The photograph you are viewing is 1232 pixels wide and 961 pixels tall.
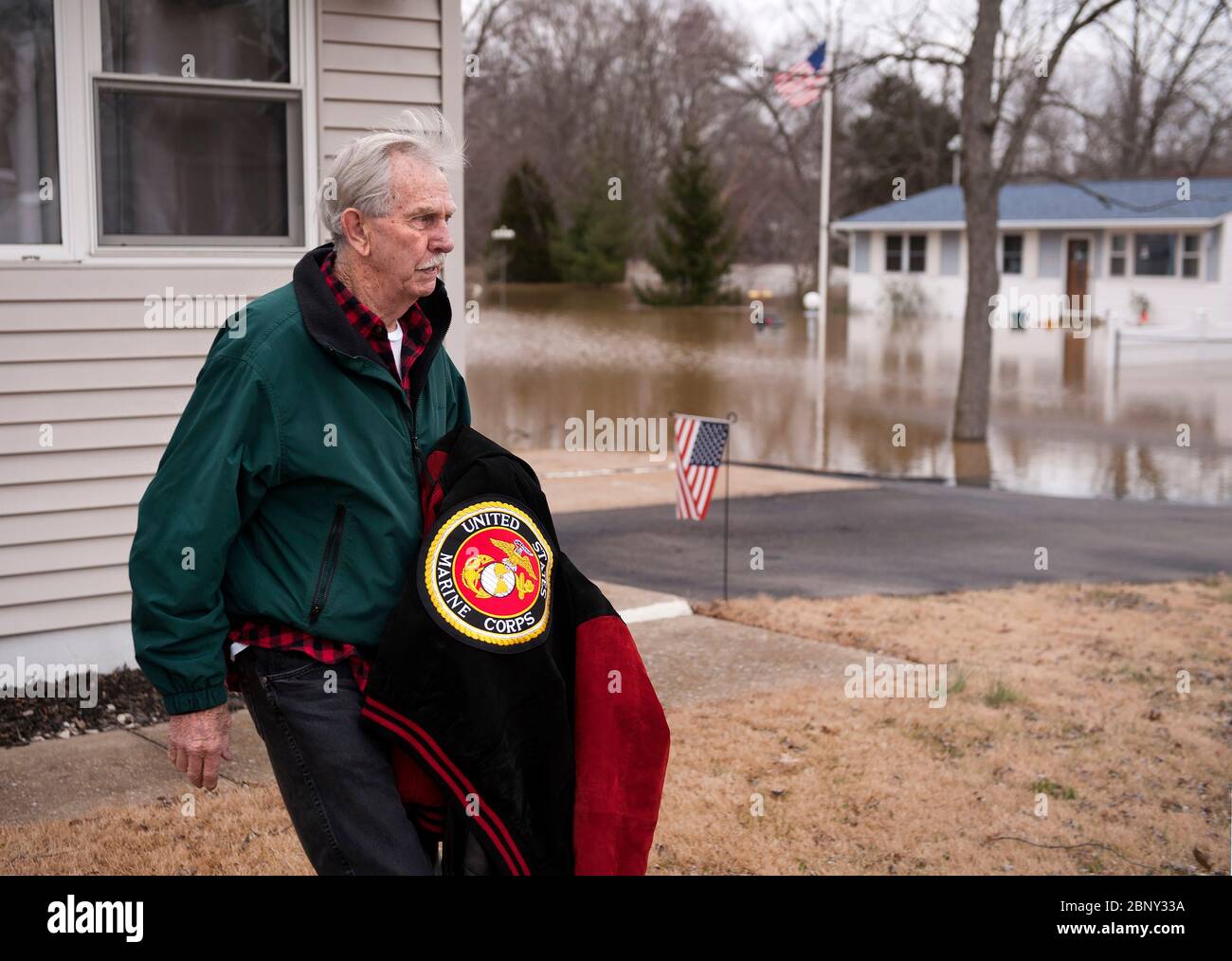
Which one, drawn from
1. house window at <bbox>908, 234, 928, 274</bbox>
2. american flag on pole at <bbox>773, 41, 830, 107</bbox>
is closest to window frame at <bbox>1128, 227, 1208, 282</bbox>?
house window at <bbox>908, 234, 928, 274</bbox>

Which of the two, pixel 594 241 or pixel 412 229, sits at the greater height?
pixel 594 241

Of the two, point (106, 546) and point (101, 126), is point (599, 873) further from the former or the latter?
point (101, 126)

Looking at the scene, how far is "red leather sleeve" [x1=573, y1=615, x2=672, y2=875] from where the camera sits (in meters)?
2.97

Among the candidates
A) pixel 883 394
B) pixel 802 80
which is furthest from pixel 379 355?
pixel 883 394

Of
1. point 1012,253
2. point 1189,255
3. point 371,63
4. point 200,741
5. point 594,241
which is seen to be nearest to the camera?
point 200,741

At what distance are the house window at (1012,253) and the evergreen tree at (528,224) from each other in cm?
1946

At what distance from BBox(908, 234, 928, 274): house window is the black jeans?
42.4 meters

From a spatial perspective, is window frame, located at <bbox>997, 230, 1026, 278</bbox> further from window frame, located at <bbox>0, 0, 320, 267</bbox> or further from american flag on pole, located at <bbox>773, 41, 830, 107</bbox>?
window frame, located at <bbox>0, 0, 320, 267</bbox>

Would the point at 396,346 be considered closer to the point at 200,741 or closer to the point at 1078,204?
the point at 200,741

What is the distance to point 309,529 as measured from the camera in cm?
285

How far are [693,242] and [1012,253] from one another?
11.3 metres

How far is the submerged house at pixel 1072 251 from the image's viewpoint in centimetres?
3872

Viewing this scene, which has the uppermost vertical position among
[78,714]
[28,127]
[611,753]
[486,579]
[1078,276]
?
[1078,276]

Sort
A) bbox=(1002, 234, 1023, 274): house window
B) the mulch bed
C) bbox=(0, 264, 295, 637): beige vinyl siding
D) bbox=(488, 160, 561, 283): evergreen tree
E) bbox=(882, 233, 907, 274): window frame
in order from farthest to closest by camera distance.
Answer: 1. bbox=(488, 160, 561, 283): evergreen tree
2. bbox=(882, 233, 907, 274): window frame
3. bbox=(1002, 234, 1023, 274): house window
4. bbox=(0, 264, 295, 637): beige vinyl siding
5. the mulch bed
